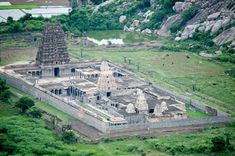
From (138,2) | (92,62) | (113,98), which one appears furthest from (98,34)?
(113,98)

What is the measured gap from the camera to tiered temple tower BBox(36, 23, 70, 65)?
89.9 m

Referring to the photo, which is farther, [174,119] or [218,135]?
[174,119]

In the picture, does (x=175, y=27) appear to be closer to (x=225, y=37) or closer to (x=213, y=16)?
(x=213, y=16)

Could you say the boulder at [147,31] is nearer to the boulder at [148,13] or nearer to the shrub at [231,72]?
the boulder at [148,13]

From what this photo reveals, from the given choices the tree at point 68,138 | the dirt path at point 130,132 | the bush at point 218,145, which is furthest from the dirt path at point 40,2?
the bush at point 218,145

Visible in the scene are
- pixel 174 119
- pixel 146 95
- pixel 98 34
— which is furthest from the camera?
pixel 98 34

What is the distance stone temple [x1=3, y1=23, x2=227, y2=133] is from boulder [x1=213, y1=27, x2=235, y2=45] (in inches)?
690

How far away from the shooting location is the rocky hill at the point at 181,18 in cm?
10969

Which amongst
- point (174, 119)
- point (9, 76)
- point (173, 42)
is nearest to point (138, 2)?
point (173, 42)

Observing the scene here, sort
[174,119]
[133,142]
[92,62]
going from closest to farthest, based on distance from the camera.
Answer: [133,142]
[174,119]
[92,62]

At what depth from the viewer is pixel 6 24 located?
117m

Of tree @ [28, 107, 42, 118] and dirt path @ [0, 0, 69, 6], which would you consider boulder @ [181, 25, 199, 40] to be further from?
tree @ [28, 107, 42, 118]

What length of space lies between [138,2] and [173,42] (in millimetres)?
20038

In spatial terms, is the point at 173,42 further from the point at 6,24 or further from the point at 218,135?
the point at 218,135
